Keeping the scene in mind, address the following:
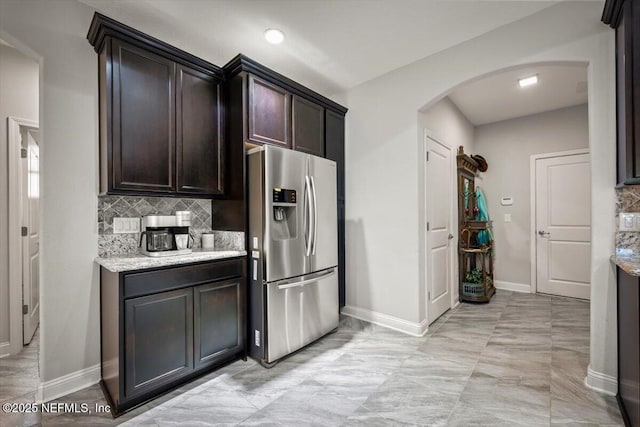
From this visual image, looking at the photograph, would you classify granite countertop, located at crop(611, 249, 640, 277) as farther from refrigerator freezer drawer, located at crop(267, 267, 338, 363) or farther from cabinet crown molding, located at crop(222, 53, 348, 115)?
cabinet crown molding, located at crop(222, 53, 348, 115)

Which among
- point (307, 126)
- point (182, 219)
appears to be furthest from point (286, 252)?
point (307, 126)

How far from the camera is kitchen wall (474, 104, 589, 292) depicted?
437 cm

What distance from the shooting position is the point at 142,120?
215cm

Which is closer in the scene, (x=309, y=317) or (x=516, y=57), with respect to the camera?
(x=516, y=57)

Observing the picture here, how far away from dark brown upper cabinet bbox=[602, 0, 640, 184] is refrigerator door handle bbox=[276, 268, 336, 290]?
87.7 inches

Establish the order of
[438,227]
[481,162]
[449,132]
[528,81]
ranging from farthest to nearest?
[481,162] → [449,132] → [438,227] → [528,81]

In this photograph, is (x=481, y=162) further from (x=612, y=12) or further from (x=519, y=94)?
(x=612, y=12)

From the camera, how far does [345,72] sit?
3219 millimetres

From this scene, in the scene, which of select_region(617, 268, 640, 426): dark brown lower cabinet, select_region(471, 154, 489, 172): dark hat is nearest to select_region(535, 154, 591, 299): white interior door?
select_region(471, 154, 489, 172): dark hat

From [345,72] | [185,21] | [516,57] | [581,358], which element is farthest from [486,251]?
[185,21]

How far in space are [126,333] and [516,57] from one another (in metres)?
3.45

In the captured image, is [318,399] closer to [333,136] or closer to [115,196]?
[115,196]

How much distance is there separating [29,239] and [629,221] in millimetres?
4777

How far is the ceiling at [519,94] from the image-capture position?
3.31 metres
